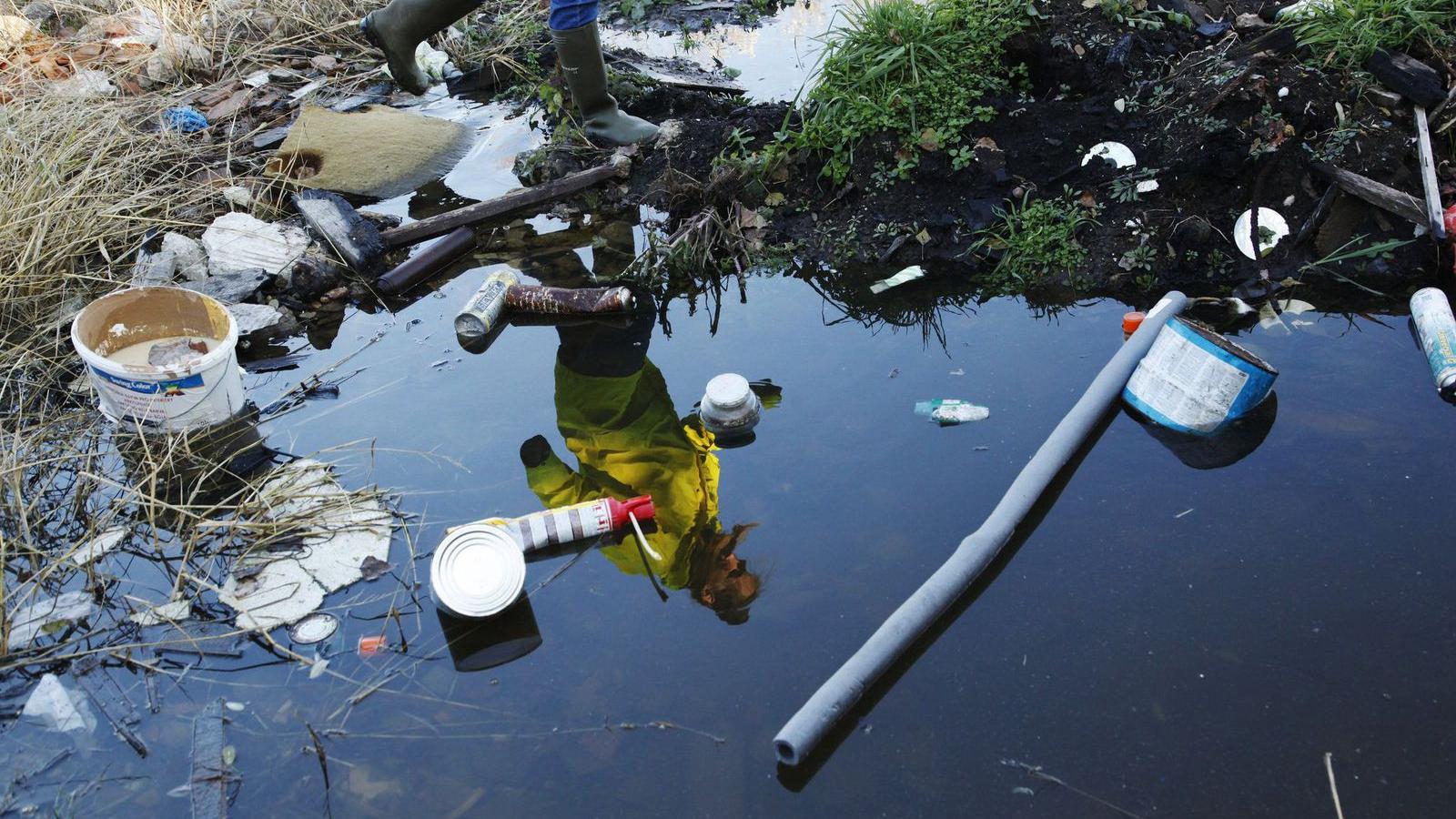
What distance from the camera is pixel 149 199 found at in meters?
5.35

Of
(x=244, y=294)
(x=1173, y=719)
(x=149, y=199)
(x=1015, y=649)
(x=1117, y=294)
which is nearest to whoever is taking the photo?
(x=1173, y=719)

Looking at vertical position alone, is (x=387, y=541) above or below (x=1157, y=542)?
below

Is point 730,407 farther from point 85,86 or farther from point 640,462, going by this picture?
point 85,86

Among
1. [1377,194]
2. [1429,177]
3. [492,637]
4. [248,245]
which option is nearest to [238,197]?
[248,245]

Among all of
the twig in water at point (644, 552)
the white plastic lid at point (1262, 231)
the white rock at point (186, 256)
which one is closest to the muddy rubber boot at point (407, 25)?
the white rock at point (186, 256)

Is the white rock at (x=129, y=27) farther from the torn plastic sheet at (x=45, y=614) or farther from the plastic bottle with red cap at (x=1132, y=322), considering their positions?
the plastic bottle with red cap at (x=1132, y=322)

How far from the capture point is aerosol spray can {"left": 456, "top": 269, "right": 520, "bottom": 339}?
173 inches

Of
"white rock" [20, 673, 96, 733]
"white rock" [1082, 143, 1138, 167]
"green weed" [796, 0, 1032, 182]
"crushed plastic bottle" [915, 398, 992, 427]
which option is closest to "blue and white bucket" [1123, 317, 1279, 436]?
"crushed plastic bottle" [915, 398, 992, 427]

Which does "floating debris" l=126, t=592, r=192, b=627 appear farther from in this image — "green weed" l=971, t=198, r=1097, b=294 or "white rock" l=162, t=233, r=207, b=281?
"green weed" l=971, t=198, r=1097, b=294

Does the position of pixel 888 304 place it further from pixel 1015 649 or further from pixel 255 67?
pixel 255 67

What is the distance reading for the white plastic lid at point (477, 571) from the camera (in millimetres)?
3014

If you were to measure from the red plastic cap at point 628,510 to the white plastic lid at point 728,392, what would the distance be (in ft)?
1.65

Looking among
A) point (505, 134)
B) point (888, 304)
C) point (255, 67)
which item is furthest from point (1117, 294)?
point (255, 67)

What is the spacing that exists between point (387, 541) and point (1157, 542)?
2.64m
